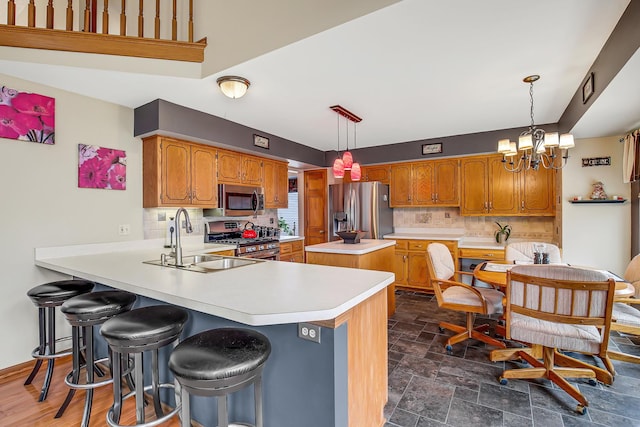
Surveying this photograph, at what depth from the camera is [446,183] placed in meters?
4.87

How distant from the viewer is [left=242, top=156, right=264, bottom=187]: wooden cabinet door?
4.36 metres

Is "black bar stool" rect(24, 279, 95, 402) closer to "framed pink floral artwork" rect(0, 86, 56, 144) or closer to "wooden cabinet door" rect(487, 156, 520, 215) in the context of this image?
"framed pink floral artwork" rect(0, 86, 56, 144)

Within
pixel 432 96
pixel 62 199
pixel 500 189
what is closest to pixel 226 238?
pixel 62 199

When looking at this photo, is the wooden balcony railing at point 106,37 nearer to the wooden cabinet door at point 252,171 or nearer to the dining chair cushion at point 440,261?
the wooden cabinet door at point 252,171

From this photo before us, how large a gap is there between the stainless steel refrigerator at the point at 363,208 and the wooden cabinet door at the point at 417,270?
65 cm

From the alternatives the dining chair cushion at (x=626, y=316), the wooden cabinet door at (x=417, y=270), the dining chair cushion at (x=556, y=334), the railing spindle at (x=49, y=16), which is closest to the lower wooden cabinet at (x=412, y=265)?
the wooden cabinet door at (x=417, y=270)

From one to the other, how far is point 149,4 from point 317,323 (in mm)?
3611

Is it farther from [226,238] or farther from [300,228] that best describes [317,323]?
[300,228]

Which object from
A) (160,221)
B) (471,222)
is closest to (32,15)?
(160,221)

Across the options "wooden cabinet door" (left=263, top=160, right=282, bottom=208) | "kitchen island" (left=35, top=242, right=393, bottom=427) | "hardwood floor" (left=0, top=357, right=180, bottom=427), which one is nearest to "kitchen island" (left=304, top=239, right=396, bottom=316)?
"kitchen island" (left=35, top=242, right=393, bottom=427)

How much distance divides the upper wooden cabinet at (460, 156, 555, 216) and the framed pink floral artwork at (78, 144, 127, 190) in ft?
15.6

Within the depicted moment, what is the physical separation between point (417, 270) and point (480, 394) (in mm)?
2711

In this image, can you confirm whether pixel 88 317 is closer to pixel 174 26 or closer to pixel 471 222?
pixel 174 26

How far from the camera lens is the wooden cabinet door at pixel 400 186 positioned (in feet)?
17.1
